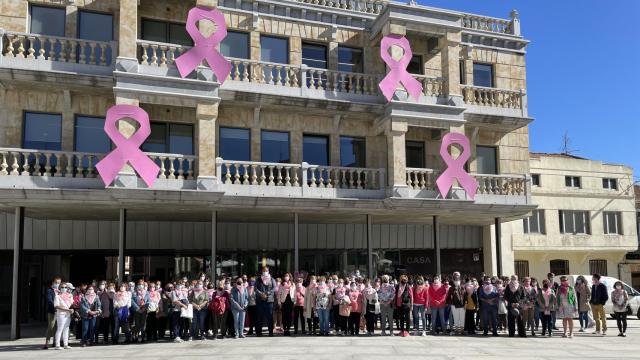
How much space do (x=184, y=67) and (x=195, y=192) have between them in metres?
3.73

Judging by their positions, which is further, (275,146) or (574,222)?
(574,222)

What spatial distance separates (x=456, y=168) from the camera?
2006 centimetres

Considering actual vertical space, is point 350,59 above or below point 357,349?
above

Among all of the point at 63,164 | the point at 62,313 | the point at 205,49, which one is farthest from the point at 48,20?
the point at 62,313

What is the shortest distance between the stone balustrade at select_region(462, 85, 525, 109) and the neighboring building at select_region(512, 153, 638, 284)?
8560 millimetres

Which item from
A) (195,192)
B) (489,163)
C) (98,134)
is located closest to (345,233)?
(489,163)

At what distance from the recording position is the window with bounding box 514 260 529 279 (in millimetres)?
29734

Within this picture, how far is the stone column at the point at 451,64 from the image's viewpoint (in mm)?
20547

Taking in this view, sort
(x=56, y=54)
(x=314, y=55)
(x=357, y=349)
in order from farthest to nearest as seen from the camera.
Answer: (x=314, y=55)
(x=56, y=54)
(x=357, y=349)

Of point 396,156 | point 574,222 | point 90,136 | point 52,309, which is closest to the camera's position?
point 52,309

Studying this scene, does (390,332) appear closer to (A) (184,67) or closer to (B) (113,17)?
(A) (184,67)

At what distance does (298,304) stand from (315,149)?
6128 millimetres

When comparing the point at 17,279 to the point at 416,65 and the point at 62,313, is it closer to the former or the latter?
the point at 62,313

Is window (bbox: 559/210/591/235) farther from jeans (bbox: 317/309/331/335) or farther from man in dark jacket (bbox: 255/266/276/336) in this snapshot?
man in dark jacket (bbox: 255/266/276/336)
